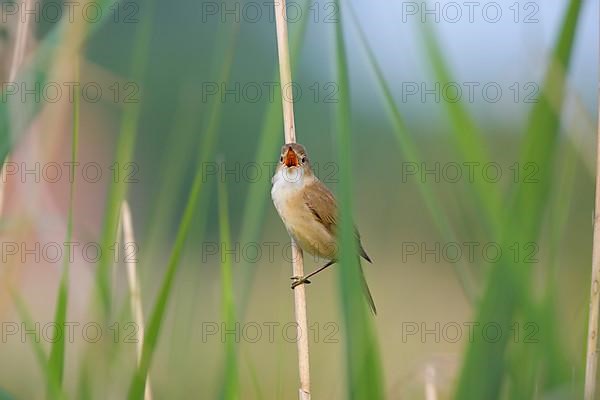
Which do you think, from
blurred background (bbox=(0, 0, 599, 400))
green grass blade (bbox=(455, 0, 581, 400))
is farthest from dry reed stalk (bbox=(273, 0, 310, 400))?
green grass blade (bbox=(455, 0, 581, 400))

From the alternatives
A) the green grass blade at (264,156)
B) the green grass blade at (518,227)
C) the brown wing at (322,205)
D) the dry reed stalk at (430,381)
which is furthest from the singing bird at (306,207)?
the green grass blade at (518,227)

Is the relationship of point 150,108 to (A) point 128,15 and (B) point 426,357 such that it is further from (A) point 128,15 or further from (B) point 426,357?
(B) point 426,357

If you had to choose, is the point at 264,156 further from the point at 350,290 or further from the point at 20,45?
the point at 20,45

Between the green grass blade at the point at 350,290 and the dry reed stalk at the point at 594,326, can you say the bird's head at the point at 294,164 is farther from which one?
the green grass blade at the point at 350,290

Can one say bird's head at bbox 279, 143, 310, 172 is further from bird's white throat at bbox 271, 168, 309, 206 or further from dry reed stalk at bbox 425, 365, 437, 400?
dry reed stalk at bbox 425, 365, 437, 400

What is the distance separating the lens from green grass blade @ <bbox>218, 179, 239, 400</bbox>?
4.01 ft

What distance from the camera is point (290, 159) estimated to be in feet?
8.23

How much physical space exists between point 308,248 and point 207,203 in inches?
43.5

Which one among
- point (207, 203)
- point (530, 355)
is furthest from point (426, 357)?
point (530, 355)

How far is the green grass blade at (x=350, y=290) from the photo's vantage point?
941mm

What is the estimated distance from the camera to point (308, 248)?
2.60 m

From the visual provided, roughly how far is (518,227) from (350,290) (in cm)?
21

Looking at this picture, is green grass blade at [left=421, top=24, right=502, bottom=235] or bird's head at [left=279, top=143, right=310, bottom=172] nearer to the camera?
green grass blade at [left=421, top=24, right=502, bottom=235]

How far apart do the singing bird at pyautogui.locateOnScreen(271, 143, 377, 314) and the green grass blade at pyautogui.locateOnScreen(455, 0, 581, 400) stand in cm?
171
